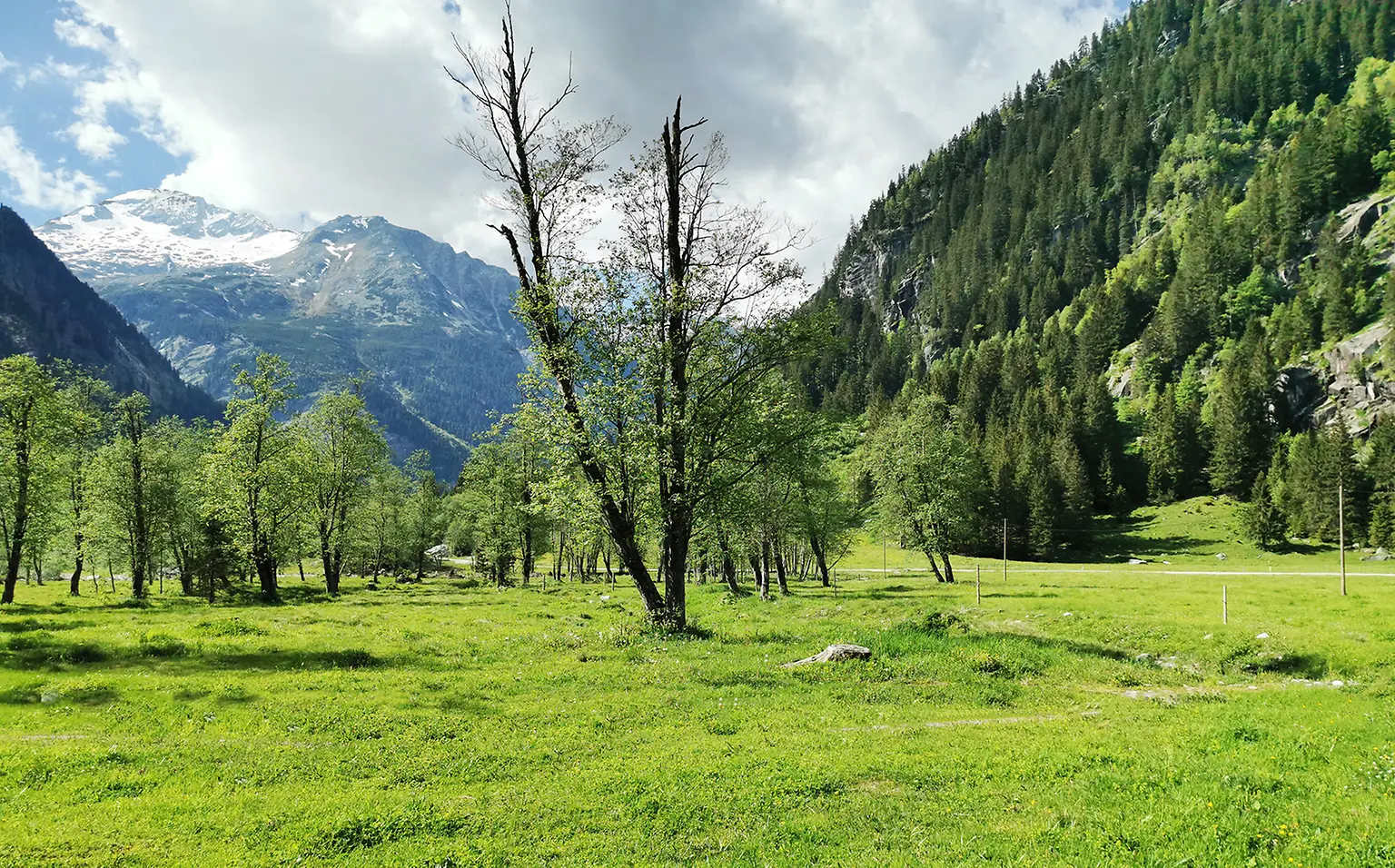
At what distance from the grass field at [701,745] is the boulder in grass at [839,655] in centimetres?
74

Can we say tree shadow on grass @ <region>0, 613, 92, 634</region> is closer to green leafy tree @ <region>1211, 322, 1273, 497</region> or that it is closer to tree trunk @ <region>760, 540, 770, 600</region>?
tree trunk @ <region>760, 540, 770, 600</region>

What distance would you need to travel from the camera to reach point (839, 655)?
21219mm

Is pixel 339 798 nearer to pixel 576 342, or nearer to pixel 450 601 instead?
pixel 576 342

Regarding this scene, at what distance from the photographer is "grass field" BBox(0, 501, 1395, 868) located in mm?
8836

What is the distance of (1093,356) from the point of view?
176375 millimetres

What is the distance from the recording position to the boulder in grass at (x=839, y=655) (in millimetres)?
21031

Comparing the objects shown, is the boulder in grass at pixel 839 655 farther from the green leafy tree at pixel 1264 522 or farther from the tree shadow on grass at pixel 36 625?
the green leafy tree at pixel 1264 522

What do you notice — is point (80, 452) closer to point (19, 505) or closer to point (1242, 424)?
point (19, 505)

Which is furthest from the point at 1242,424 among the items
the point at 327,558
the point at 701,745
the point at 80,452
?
the point at 80,452

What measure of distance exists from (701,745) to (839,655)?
9286 mm

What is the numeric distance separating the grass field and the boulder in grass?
74 centimetres

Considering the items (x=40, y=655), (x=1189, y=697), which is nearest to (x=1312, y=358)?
(x=1189, y=697)

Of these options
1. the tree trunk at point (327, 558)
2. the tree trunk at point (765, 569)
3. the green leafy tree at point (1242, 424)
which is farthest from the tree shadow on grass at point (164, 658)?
the green leafy tree at point (1242, 424)

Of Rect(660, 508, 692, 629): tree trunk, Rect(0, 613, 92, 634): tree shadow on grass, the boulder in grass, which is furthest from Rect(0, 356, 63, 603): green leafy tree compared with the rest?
the boulder in grass
